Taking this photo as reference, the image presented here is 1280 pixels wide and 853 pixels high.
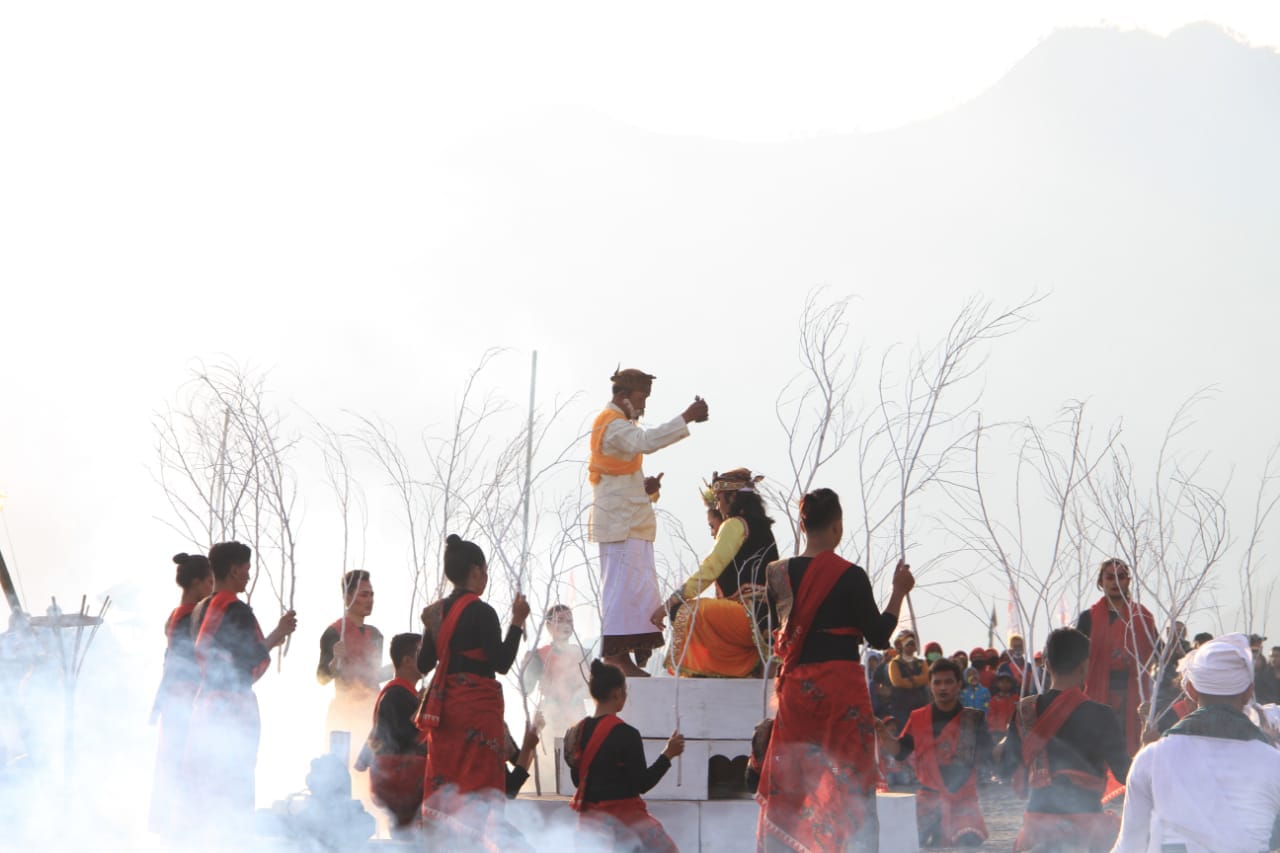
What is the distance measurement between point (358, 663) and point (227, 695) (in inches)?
77.2

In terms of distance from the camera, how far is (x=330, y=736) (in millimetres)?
9391

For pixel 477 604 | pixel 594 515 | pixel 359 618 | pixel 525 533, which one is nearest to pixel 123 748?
pixel 359 618

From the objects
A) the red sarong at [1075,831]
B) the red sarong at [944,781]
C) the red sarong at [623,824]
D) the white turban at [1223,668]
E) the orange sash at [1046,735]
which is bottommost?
the red sarong at [944,781]

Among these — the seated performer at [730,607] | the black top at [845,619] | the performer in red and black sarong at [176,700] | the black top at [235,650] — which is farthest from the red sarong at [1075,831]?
the performer in red and black sarong at [176,700]

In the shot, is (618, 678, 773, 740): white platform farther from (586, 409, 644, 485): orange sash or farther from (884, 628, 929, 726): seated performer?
(884, 628, 929, 726): seated performer

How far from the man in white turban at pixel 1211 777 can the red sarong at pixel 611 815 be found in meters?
3.26

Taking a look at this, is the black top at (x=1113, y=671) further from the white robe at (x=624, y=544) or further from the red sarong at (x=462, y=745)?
the red sarong at (x=462, y=745)

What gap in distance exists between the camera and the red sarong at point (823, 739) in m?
6.40

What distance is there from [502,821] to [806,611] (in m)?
2.22

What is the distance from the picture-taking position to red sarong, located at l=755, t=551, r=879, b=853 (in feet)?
21.0

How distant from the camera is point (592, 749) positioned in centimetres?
723

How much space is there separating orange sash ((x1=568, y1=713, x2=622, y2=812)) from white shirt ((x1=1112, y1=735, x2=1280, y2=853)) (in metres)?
3.27

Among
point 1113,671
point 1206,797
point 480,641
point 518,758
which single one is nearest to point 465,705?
point 480,641

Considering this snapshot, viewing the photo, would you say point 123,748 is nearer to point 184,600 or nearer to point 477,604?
point 184,600
